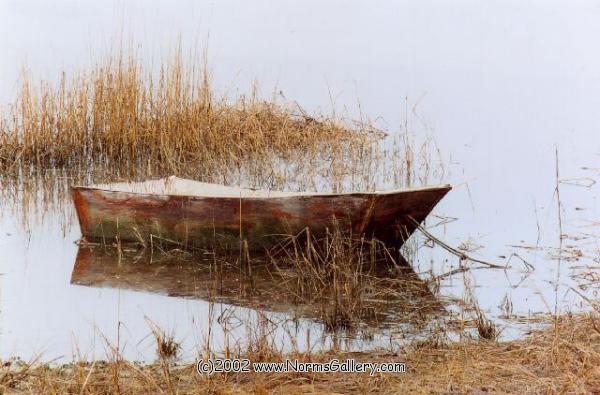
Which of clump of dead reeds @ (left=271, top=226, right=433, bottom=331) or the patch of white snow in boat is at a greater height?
the patch of white snow in boat

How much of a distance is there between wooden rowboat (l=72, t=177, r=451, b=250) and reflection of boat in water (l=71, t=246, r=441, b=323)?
0.47 feet

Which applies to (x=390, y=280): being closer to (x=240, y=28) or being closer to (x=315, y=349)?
(x=315, y=349)

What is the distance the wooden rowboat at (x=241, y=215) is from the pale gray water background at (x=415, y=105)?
339mm

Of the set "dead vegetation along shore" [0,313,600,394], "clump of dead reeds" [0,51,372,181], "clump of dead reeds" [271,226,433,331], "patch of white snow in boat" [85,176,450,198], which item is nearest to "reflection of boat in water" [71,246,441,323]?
"clump of dead reeds" [271,226,433,331]

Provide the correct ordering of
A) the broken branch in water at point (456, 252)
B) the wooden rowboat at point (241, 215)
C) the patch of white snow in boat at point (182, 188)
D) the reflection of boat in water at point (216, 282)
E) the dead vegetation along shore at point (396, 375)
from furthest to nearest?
the patch of white snow in boat at point (182, 188) < the broken branch in water at point (456, 252) < the wooden rowboat at point (241, 215) < the reflection of boat in water at point (216, 282) < the dead vegetation along shore at point (396, 375)

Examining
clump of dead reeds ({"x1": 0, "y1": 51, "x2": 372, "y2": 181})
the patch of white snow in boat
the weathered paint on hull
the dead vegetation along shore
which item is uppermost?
clump of dead reeds ({"x1": 0, "y1": 51, "x2": 372, "y2": 181})

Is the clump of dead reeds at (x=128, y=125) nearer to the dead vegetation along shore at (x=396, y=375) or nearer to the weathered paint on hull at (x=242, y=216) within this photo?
the weathered paint on hull at (x=242, y=216)

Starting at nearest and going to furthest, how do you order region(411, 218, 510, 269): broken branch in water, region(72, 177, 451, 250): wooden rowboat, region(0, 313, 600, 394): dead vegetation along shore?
region(0, 313, 600, 394): dead vegetation along shore < region(72, 177, 451, 250): wooden rowboat < region(411, 218, 510, 269): broken branch in water

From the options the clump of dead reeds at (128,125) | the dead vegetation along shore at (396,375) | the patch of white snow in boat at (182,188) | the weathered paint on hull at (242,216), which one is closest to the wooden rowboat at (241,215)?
the weathered paint on hull at (242,216)

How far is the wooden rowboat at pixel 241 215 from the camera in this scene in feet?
17.8

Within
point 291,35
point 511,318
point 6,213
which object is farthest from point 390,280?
point 291,35

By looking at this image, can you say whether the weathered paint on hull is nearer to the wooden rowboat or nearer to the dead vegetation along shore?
the wooden rowboat

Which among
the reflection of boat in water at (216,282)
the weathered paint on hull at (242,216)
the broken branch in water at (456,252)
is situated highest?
the weathered paint on hull at (242,216)

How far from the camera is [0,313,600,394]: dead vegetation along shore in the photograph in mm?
3486
